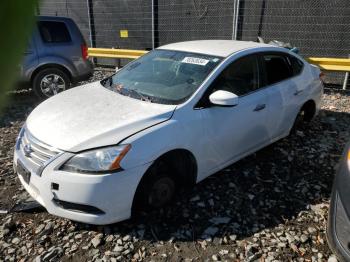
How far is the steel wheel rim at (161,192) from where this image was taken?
3.05 m

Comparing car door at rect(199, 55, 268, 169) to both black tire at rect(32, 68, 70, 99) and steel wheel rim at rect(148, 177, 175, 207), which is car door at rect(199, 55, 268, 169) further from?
black tire at rect(32, 68, 70, 99)

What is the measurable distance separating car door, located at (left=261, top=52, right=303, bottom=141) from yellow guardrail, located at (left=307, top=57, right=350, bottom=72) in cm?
325

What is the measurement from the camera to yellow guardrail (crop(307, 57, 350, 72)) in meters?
7.32

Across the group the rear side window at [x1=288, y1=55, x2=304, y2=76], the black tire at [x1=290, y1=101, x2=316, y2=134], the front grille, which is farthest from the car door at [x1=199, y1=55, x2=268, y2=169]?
the front grille

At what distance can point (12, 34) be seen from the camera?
41 cm

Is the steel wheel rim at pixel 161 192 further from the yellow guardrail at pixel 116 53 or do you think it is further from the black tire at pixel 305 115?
the yellow guardrail at pixel 116 53

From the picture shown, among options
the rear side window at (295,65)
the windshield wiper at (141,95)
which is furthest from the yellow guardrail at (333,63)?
the windshield wiper at (141,95)

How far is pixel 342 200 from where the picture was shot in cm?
240

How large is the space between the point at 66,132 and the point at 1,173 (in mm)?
1646

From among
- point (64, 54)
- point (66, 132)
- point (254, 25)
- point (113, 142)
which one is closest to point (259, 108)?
point (113, 142)

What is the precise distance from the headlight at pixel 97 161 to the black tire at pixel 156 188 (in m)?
0.34

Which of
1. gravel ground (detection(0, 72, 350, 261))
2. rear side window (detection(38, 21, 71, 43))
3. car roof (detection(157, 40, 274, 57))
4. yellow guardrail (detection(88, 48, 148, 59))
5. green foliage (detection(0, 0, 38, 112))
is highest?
green foliage (detection(0, 0, 38, 112))

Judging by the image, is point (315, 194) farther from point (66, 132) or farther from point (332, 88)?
point (332, 88)

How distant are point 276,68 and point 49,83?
4.85 m
